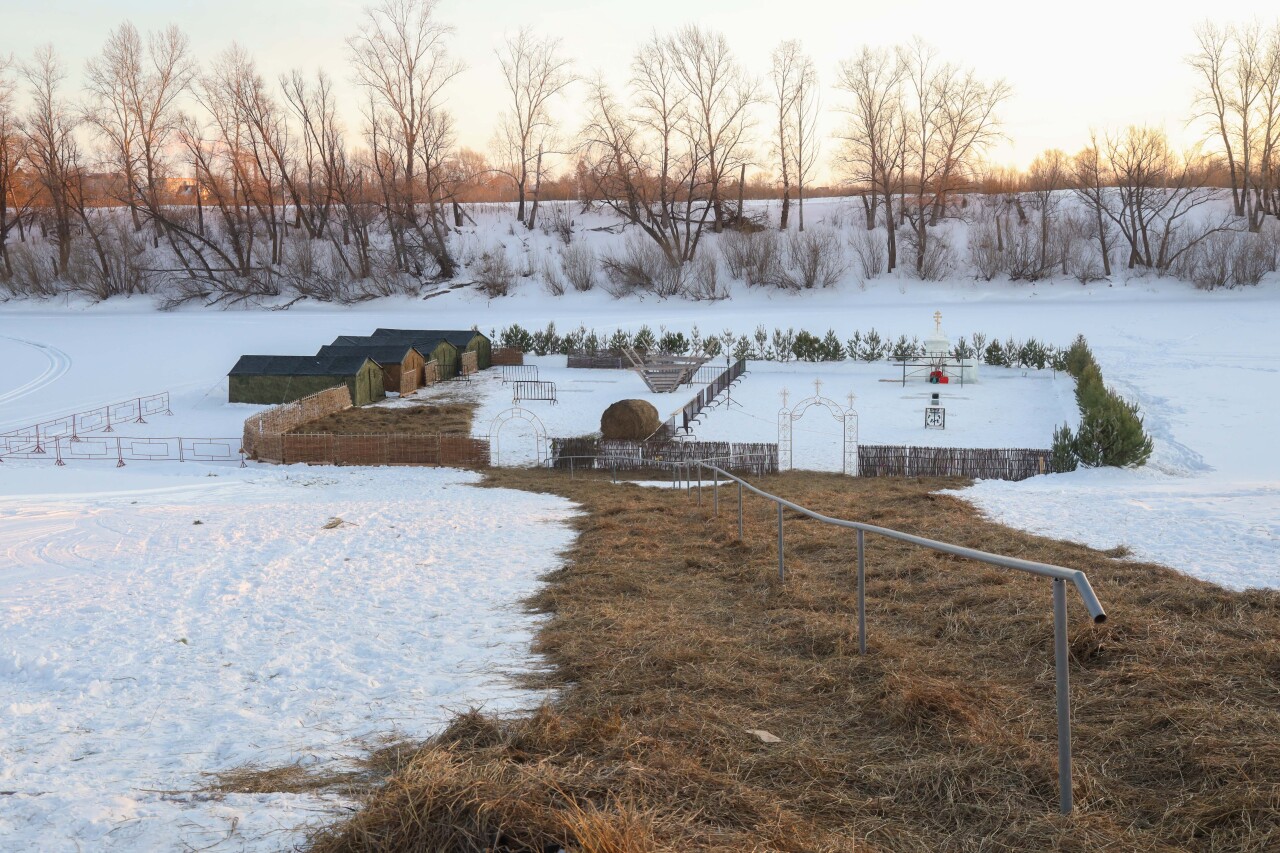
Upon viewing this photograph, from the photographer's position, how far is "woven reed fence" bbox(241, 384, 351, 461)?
24547mm

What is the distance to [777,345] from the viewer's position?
43.3m

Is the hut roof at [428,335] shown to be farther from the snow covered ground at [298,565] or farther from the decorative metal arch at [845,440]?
the decorative metal arch at [845,440]

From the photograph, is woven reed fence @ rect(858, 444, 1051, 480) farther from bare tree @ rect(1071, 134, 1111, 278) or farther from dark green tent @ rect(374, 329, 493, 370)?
bare tree @ rect(1071, 134, 1111, 278)

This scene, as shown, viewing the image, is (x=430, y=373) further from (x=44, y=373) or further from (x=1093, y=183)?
(x=1093, y=183)

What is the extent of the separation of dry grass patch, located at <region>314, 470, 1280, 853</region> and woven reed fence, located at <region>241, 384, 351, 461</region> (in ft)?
59.1

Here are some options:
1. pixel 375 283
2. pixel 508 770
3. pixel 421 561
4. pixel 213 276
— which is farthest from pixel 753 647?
pixel 213 276

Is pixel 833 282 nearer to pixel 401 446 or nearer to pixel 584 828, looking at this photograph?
pixel 401 446

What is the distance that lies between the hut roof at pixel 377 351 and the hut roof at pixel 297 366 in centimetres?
129

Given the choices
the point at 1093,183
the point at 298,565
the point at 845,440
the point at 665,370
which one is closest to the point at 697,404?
the point at 665,370

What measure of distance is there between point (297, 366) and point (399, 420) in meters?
6.03

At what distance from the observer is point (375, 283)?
61531 mm

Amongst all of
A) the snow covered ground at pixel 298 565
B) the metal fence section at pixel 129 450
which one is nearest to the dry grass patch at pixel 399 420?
the snow covered ground at pixel 298 565

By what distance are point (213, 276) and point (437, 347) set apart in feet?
107

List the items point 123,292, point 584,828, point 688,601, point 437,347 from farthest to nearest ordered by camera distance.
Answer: point 123,292 → point 437,347 → point 688,601 → point 584,828
